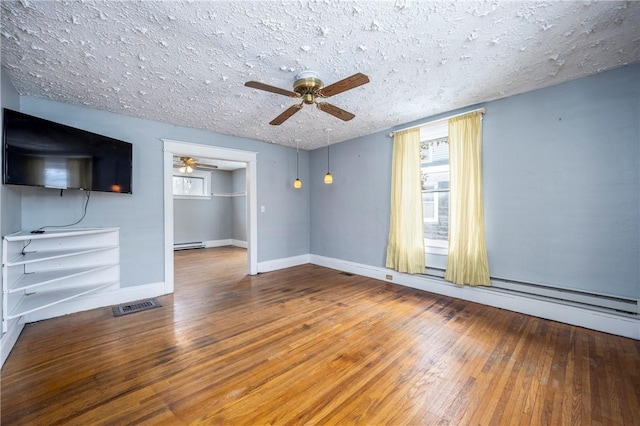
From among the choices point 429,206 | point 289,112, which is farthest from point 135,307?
point 429,206

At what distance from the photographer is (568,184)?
284 cm

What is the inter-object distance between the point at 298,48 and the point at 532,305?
12.4 ft

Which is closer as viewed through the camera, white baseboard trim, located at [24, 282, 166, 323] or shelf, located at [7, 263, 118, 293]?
shelf, located at [7, 263, 118, 293]

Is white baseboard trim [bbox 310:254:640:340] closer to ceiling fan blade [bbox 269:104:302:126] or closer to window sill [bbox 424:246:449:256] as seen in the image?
window sill [bbox 424:246:449:256]

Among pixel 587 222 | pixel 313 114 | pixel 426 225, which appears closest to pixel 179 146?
pixel 313 114

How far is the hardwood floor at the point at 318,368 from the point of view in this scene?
1.63m

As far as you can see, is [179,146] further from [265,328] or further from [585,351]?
[585,351]

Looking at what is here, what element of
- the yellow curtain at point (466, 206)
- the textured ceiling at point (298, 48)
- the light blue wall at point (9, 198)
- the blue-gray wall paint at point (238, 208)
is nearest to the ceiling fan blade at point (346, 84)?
the textured ceiling at point (298, 48)

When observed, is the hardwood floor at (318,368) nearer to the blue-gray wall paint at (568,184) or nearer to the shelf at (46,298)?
the shelf at (46,298)

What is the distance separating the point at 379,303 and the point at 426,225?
5.08 feet

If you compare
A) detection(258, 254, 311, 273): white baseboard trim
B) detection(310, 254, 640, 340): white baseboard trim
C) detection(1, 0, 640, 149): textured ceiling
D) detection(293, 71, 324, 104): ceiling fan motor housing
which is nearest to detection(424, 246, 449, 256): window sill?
detection(310, 254, 640, 340): white baseboard trim

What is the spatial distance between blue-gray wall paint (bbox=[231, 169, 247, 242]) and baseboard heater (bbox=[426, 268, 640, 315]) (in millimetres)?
7000

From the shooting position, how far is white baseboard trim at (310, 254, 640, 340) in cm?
255

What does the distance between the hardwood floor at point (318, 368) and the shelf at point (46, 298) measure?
1.05 feet
